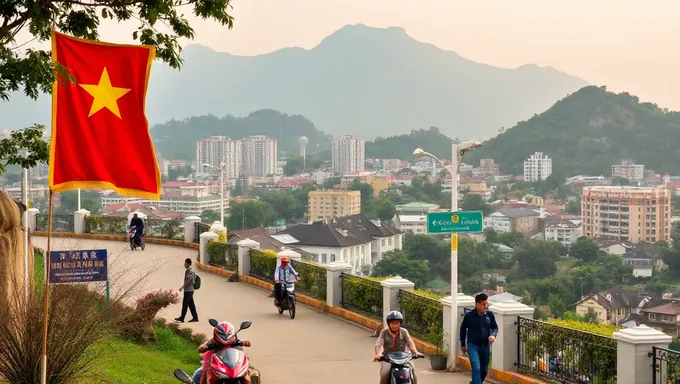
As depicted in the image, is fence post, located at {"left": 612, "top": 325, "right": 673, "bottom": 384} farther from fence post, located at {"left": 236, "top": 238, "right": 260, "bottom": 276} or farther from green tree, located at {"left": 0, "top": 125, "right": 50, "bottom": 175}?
fence post, located at {"left": 236, "top": 238, "right": 260, "bottom": 276}

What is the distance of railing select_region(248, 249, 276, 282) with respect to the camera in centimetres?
2381

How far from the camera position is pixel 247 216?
133500 mm

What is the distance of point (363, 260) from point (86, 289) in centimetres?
8988

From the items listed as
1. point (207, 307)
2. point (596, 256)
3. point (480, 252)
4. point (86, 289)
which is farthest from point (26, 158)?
point (596, 256)

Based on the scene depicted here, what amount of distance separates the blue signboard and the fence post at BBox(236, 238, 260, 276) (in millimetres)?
12890

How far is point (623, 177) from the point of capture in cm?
18350

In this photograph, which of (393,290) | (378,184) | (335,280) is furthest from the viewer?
(378,184)

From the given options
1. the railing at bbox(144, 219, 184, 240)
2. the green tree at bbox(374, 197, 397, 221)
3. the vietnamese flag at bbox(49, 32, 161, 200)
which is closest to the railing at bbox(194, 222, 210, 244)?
the railing at bbox(144, 219, 184, 240)

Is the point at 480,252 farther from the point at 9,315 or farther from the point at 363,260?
the point at 9,315

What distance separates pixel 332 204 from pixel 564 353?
15190 centimetres

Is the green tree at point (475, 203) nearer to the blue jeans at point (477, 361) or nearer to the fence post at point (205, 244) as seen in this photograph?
the fence post at point (205, 244)

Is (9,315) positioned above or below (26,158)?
below

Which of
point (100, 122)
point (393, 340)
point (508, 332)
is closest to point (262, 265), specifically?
point (508, 332)

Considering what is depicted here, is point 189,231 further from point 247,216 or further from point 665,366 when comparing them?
point 247,216
